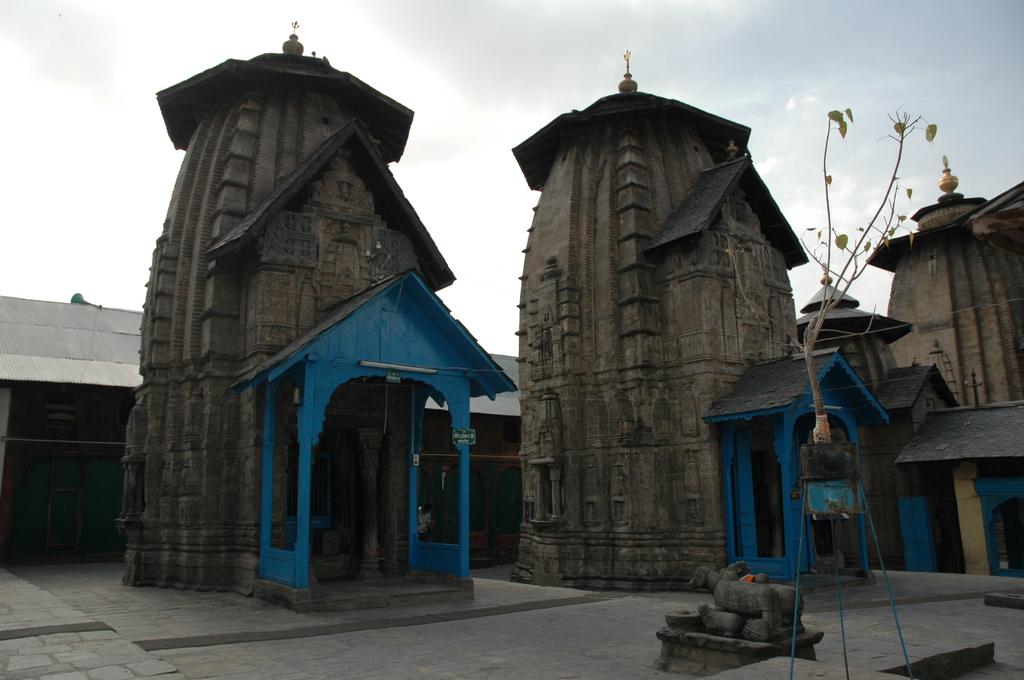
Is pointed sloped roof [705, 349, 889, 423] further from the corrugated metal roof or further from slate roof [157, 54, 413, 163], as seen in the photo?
slate roof [157, 54, 413, 163]

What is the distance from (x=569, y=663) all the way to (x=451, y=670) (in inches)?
59.5

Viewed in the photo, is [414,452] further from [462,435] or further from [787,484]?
[787,484]

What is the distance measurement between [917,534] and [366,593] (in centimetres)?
1775

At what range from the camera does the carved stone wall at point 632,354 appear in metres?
19.0

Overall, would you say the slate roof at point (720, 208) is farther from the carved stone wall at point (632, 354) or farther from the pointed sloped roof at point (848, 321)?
the pointed sloped roof at point (848, 321)

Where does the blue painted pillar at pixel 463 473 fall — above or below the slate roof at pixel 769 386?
below

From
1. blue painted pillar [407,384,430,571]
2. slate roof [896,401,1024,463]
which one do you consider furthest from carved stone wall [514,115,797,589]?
slate roof [896,401,1024,463]

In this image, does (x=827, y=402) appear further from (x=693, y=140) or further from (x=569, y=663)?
(x=569, y=663)

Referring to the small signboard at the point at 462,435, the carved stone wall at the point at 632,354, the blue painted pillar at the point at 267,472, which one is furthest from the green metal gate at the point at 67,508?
the small signboard at the point at 462,435

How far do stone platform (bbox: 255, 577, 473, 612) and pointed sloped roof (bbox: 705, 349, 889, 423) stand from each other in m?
7.31

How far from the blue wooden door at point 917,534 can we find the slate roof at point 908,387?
2.96 metres

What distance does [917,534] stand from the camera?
923 inches

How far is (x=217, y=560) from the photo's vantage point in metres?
16.2

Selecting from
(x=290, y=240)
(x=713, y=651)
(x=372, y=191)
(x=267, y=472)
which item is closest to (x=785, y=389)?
(x=713, y=651)
